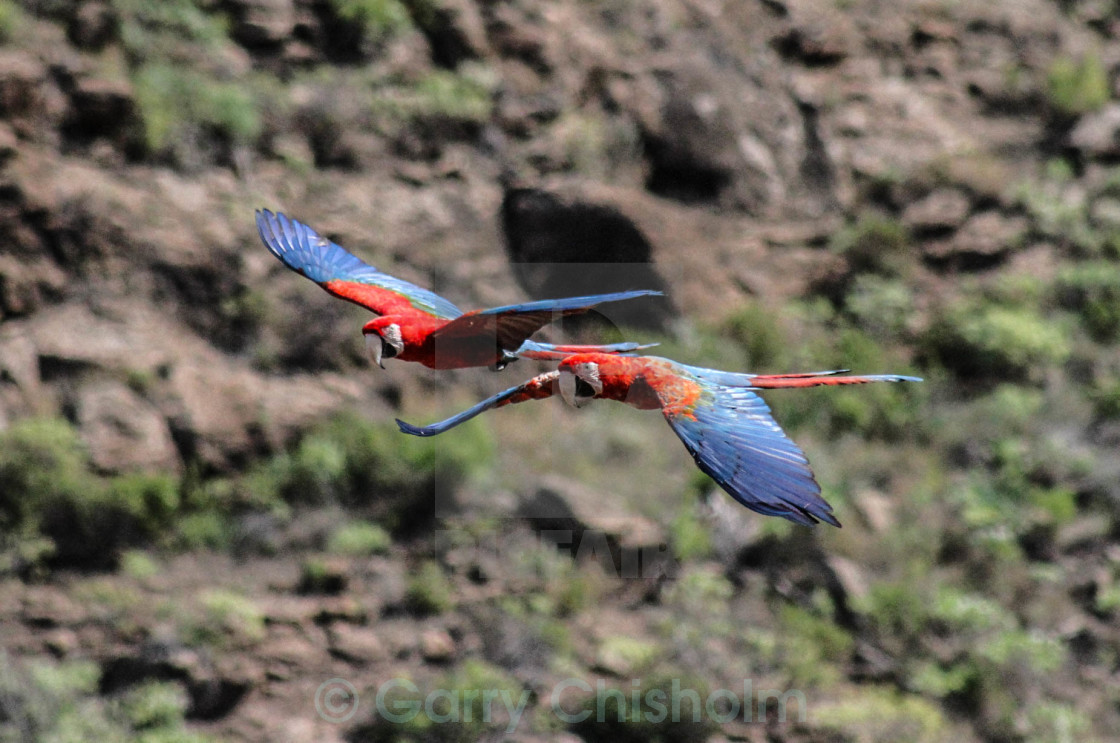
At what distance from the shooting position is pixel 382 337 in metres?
2.98

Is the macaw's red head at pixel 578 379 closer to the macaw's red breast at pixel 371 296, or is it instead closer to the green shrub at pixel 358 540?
the macaw's red breast at pixel 371 296

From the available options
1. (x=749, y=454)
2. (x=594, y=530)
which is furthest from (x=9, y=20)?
(x=749, y=454)

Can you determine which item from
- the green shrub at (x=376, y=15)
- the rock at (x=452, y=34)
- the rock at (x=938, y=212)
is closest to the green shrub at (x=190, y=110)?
the green shrub at (x=376, y=15)

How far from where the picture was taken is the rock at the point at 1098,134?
1118cm

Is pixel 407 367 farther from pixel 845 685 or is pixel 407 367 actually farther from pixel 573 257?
pixel 845 685

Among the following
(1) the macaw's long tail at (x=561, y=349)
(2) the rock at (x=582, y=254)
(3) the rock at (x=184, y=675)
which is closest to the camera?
(1) the macaw's long tail at (x=561, y=349)

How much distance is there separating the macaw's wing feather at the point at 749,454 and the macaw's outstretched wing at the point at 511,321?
39cm

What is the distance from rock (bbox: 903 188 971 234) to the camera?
35.2 feet

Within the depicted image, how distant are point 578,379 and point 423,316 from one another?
0.65m

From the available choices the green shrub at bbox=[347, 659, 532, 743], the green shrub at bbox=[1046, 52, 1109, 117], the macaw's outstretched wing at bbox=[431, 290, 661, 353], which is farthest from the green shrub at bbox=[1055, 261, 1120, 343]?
the macaw's outstretched wing at bbox=[431, 290, 661, 353]

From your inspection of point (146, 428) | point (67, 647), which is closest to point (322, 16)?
point (146, 428)

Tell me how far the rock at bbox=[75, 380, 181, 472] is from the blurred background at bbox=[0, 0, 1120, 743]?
0.09 feet

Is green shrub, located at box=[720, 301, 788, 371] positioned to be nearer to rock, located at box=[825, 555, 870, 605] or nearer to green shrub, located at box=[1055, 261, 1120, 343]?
rock, located at box=[825, 555, 870, 605]

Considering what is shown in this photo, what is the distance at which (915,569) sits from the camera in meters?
8.82
